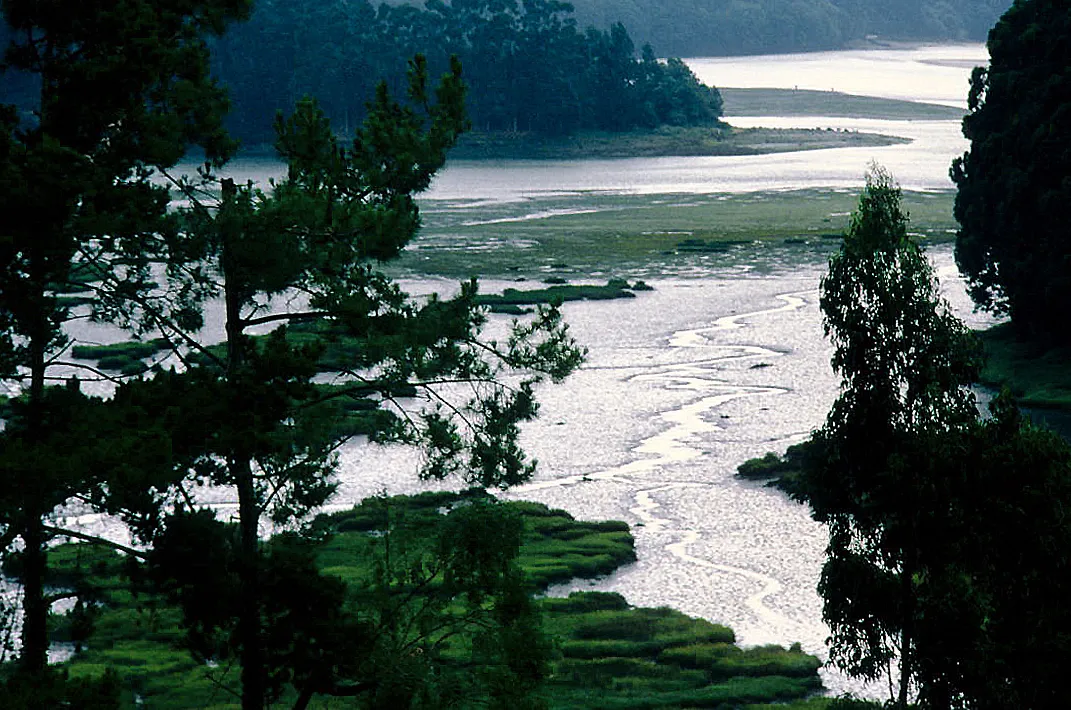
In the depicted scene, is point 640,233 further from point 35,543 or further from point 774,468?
point 35,543

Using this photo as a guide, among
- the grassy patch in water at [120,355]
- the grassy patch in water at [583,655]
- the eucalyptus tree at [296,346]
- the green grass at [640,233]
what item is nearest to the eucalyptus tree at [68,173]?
the eucalyptus tree at [296,346]

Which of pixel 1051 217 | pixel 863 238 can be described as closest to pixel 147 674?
pixel 863 238

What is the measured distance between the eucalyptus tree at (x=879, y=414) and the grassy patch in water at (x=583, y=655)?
5.43m

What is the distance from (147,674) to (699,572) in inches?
752

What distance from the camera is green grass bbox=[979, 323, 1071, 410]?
6950 cm

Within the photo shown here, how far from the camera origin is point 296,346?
27.6m

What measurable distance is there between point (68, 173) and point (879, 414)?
62.5ft

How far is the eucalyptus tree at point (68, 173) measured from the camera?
873 inches

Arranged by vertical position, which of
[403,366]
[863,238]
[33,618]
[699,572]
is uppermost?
[863,238]

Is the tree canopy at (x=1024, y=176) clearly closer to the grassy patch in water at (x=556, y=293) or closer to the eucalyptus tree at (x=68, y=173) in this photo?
the grassy patch in water at (x=556, y=293)

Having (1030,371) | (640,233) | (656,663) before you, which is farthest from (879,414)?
(640,233)

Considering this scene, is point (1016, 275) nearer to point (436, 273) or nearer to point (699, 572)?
point (699, 572)

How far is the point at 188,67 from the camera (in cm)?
2661

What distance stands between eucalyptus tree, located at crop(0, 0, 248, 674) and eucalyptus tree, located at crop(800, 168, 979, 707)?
15.7 metres
